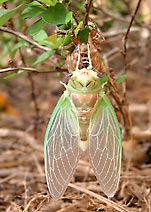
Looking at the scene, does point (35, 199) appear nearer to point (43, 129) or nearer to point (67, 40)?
point (67, 40)

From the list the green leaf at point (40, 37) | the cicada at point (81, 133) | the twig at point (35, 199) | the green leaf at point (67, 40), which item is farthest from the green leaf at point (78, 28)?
the twig at point (35, 199)

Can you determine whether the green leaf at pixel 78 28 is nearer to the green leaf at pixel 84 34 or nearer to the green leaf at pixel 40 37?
the green leaf at pixel 84 34

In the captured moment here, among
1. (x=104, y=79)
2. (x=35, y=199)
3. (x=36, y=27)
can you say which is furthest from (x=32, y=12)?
(x=35, y=199)

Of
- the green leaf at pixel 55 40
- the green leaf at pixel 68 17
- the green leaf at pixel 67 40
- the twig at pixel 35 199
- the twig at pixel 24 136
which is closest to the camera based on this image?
the green leaf at pixel 68 17

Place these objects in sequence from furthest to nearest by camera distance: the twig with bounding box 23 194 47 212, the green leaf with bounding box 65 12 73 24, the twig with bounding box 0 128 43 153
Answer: the twig with bounding box 0 128 43 153
the twig with bounding box 23 194 47 212
the green leaf with bounding box 65 12 73 24

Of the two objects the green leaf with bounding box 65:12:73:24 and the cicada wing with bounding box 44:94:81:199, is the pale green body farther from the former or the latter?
the green leaf with bounding box 65:12:73:24

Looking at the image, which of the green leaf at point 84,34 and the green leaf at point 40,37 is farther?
the green leaf at point 40,37

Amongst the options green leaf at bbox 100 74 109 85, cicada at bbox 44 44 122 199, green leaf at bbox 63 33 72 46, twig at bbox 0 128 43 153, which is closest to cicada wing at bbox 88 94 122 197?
cicada at bbox 44 44 122 199
